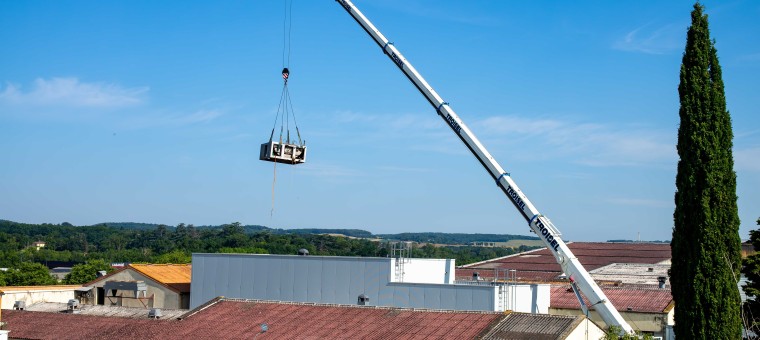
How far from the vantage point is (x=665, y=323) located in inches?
2163

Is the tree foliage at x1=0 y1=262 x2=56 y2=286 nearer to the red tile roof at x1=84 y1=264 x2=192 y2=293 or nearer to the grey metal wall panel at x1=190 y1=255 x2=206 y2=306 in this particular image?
the red tile roof at x1=84 y1=264 x2=192 y2=293

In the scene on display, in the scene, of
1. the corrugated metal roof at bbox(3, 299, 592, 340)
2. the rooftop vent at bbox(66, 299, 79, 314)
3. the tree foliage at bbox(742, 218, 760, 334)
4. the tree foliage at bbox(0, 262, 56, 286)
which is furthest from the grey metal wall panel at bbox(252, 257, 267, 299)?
the tree foliage at bbox(0, 262, 56, 286)

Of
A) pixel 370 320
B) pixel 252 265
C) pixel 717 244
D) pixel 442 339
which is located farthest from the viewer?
pixel 252 265

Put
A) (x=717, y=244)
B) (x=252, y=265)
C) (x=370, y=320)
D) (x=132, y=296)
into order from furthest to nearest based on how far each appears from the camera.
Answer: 1. (x=132, y=296)
2. (x=252, y=265)
3. (x=370, y=320)
4. (x=717, y=244)

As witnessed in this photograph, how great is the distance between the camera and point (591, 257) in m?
96.8

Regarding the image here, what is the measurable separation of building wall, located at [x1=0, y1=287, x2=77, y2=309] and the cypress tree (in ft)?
146

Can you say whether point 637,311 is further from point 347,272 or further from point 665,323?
point 347,272

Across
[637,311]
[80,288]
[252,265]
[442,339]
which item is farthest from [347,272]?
[80,288]

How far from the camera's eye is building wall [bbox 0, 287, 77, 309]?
6100 centimetres

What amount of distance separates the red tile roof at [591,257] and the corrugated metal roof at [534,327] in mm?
43510

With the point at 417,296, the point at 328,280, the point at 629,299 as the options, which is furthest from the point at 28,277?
the point at 629,299

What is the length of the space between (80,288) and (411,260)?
2675 cm

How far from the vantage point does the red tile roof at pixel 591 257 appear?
88631 mm

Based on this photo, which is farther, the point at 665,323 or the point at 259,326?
the point at 665,323
